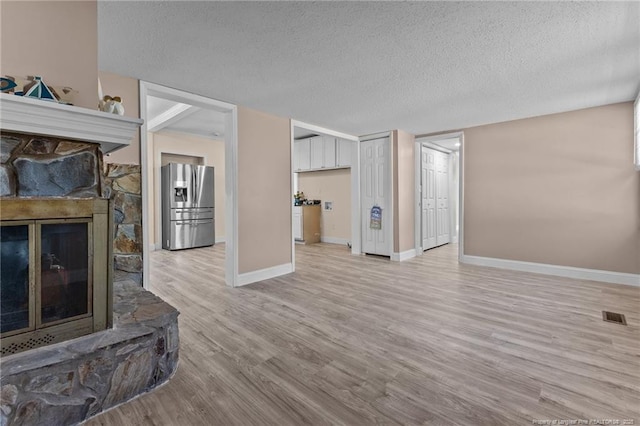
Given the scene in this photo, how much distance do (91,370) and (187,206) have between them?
5.32m

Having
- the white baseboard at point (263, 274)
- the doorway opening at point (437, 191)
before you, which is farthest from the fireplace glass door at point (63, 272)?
the doorway opening at point (437, 191)

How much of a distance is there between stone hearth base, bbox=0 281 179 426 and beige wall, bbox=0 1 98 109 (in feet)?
4.19

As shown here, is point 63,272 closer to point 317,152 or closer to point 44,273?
point 44,273

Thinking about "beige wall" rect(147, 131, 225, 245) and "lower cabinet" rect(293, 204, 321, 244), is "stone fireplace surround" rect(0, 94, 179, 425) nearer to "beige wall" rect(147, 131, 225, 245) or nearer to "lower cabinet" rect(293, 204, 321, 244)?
"beige wall" rect(147, 131, 225, 245)

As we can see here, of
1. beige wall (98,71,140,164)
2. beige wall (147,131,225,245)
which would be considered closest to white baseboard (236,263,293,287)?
beige wall (98,71,140,164)

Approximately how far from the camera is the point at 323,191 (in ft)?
23.9

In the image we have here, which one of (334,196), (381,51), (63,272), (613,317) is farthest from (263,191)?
(613,317)

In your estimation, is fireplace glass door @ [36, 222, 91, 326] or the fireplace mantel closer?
the fireplace mantel

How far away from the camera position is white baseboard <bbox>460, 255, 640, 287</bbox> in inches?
143

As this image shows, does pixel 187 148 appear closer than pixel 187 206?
No

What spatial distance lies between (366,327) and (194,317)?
1562 mm

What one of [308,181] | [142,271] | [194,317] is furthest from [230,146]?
[308,181]

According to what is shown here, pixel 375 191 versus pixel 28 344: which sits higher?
pixel 375 191

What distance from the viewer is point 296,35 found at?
215 centimetres
